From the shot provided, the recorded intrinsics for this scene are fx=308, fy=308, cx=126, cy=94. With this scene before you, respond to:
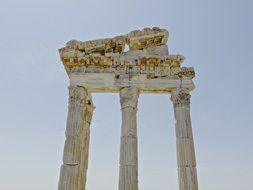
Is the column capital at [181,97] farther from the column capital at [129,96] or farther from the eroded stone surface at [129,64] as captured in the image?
the column capital at [129,96]

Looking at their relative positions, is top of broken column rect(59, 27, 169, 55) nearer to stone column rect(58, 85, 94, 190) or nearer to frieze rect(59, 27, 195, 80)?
frieze rect(59, 27, 195, 80)

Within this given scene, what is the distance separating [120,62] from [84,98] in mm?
2634

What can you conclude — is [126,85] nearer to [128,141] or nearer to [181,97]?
[181,97]

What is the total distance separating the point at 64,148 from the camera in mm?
14594

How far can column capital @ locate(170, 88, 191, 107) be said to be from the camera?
15.3 metres

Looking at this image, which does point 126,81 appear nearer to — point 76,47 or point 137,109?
point 137,109

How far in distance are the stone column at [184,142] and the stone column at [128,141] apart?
2017 mm

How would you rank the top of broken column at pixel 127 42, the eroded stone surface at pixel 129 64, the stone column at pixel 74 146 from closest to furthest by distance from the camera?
the stone column at pixel 74 146
the eroded stone surface at pixel 129 64
the top of broken column at pixel 127 42

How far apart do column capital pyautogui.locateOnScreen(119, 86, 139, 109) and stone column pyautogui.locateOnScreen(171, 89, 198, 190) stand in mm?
1884

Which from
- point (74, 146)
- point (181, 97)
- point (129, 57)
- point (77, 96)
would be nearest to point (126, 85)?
point (129, 57)

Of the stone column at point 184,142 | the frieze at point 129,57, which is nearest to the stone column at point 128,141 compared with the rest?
the frieze at point 129,57

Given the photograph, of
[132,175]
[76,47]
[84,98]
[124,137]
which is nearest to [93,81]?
[84,98]


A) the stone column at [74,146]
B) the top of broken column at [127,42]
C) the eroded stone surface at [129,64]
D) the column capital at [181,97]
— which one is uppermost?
the top of broken column at [127,42]

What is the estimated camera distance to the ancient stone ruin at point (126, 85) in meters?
14.3
